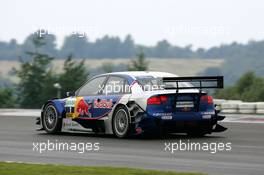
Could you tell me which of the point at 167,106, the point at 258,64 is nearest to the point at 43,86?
the point at 258,64

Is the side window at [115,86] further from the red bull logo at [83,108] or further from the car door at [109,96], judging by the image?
the red bull logo at [83,108]

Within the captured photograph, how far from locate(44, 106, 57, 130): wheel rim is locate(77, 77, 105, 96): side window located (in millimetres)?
805

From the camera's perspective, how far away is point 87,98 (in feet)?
55.7

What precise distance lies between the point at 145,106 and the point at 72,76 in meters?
65.9

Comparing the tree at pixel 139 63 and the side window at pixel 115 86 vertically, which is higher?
the tree at pixel 139 63

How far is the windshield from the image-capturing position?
1606 centimetres

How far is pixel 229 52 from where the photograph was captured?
13412 cm

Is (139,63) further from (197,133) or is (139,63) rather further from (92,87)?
(197,133)

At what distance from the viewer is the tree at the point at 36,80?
7600 centimetres

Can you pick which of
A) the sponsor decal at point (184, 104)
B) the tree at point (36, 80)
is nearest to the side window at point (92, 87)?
the sponsor decal at point (184, 104)

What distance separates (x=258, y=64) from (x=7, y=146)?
345 ft

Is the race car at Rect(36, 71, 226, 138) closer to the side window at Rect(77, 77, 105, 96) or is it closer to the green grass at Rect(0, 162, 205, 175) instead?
the side window at Rect(77, 77, 105, 96)

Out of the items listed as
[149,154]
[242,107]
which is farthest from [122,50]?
[149,154]

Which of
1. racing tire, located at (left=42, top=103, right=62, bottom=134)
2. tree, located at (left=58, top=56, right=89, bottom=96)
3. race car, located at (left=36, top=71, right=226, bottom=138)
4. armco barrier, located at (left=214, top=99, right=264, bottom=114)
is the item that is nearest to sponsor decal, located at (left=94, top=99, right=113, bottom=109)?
race car, located at (left=36, top=71, right=226, bottom=138)
